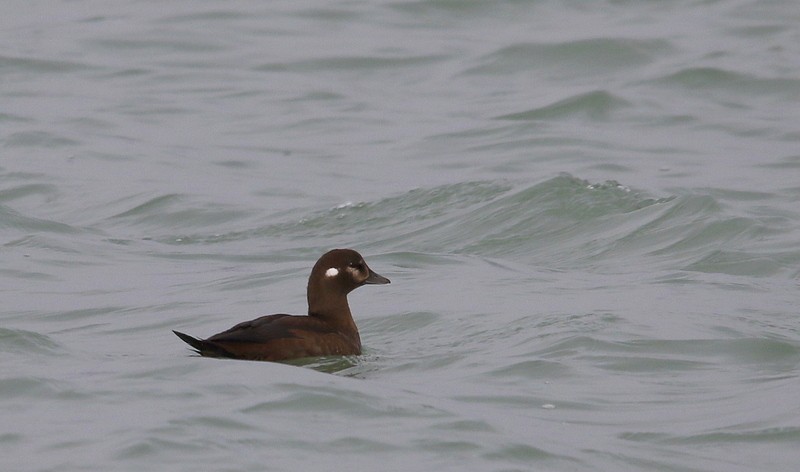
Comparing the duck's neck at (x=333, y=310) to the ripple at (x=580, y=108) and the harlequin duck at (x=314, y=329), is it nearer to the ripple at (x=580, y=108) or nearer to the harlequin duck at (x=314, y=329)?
the harlequin duck at (x=314, y=329)

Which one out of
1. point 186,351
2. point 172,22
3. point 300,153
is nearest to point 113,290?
point 186,351

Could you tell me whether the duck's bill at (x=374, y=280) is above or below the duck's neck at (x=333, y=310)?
above

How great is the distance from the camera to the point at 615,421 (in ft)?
23.6

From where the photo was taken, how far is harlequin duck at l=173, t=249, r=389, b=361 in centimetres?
803

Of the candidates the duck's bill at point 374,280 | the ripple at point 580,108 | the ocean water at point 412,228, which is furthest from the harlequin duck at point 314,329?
the ripple at point 580,108

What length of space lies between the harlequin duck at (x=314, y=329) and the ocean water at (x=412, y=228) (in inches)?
5.5

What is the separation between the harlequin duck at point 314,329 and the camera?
8.03 m

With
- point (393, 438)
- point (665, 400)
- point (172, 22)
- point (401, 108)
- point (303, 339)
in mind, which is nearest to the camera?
point (393, 438)

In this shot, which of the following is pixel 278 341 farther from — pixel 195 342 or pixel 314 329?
pixel 195 342

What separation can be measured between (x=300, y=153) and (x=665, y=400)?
29.3 feet

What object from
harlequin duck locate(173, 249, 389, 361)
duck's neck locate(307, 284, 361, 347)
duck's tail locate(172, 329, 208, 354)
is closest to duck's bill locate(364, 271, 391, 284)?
harlequin duck locate(173, 249, 389, 361)

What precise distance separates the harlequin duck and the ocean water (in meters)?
0.14

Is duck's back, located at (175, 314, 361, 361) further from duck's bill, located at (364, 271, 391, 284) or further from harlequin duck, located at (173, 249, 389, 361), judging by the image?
duck's bill, located at (364, 271, 391, 284)

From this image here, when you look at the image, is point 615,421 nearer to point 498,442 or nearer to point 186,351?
point 498,442
